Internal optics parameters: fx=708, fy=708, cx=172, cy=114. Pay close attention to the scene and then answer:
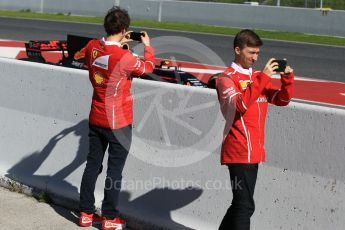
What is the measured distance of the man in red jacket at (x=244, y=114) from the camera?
15.0ft

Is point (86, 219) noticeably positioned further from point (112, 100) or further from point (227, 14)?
point (227, 14)

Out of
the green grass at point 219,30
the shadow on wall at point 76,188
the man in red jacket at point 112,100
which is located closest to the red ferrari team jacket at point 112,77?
the man in red jacket at point 112,100

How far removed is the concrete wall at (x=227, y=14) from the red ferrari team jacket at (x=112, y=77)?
2146cm

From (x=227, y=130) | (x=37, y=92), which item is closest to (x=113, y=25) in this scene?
(x=227, y=130)

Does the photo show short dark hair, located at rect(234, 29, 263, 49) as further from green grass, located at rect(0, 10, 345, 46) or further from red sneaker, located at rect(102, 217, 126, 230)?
green grass, located at rect(0, 10, 345, 46)

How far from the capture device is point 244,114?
4.64 metres

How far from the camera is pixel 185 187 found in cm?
591

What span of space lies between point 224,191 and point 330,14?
21.8 meters

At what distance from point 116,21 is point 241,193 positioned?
1.73 m

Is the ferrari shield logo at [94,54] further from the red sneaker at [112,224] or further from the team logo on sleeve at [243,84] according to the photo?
the team logo on sleeve at [243,84]

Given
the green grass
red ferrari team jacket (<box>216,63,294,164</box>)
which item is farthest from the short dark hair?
the green grass

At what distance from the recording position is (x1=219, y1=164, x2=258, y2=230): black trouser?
4691 millimetres

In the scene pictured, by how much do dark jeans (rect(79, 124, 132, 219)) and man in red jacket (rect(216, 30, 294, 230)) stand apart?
4.03 ft

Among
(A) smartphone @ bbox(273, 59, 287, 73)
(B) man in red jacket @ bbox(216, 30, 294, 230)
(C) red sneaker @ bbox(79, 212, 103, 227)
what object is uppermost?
(A) smartphone @ bbox(273, 59, 287, 73)
